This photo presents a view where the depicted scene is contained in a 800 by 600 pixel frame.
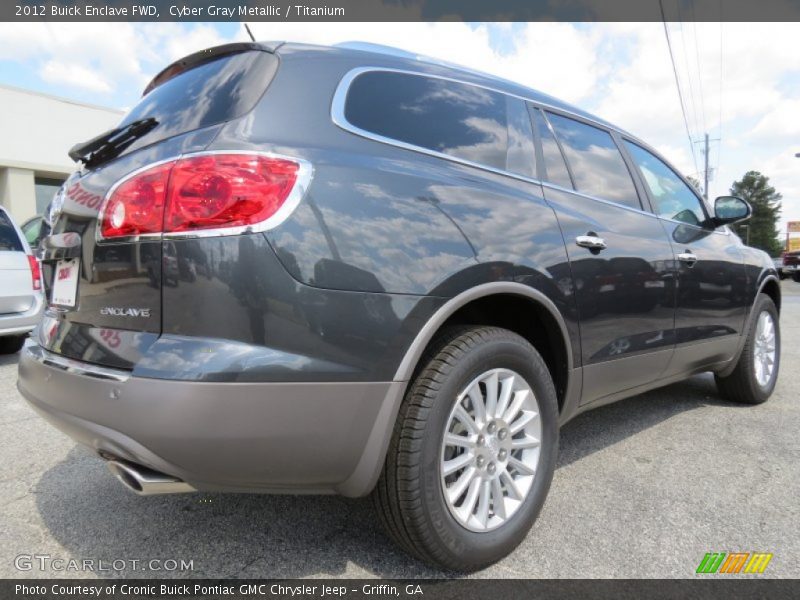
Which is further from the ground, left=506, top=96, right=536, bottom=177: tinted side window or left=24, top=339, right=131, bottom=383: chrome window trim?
left=506, top=96, right=536, bottom=177: tinted side window

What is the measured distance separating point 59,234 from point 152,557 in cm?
116

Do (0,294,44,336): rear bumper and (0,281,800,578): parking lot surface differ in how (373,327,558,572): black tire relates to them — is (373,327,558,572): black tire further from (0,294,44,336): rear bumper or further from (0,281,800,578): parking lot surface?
(0,294,44,336): rear bumper

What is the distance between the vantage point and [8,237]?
557cm

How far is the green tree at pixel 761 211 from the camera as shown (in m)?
75.7

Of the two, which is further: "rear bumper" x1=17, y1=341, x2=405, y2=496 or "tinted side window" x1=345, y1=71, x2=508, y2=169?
"tinted side window" x1=345, y1=71, x2=508, y2=169

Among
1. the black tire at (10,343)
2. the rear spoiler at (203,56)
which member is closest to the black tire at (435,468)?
the rear spoiler at (203,56)

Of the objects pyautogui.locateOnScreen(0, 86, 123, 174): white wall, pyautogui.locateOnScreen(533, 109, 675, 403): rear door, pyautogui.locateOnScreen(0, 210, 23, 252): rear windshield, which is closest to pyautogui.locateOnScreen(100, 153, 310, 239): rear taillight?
pyautogui.locateOnScreen(533, 109, 675, 403): rear door

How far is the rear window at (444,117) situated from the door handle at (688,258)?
1.25m

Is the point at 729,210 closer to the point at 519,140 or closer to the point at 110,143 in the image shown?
the point at 519,140

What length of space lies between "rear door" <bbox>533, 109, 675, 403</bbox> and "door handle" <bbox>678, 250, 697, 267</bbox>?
128 mm

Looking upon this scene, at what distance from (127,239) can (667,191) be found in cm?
307

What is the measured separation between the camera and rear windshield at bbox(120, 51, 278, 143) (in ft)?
5.83

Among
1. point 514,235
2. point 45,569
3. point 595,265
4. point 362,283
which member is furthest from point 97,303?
point 595,265

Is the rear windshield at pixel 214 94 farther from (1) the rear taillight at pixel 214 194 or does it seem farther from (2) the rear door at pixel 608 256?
(2) the rear door at pixel 608 256
